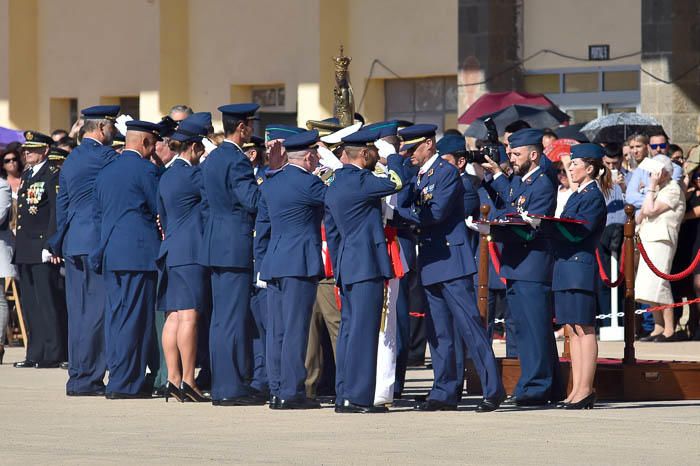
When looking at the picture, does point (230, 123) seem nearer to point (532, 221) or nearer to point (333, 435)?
point (532, 221)

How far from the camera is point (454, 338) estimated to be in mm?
12234

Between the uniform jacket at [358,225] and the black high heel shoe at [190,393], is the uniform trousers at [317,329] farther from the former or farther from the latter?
the uniform jacket at [358,225]

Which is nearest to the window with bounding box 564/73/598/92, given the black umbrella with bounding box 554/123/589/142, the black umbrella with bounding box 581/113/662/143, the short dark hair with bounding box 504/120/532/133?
the black umbrella with bounding box 581/113/662/143

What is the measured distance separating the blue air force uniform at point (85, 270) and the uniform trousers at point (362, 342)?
8.13ft

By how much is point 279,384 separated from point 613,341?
6201 mm

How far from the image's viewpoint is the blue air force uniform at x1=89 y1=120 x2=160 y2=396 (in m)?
13.0

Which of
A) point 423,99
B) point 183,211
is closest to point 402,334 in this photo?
point 183,211

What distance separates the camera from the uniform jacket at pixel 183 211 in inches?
498

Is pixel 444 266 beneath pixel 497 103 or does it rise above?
beneath

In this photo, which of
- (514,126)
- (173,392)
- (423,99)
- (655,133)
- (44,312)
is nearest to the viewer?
(173,392)

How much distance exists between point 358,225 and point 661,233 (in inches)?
248

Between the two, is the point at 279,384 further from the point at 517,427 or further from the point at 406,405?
the point at 517,427

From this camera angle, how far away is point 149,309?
13227 millimetres

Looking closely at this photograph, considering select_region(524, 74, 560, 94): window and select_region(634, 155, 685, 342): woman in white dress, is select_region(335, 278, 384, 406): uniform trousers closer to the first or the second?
select_region(634, 155, 685, 342): woman in white dress
